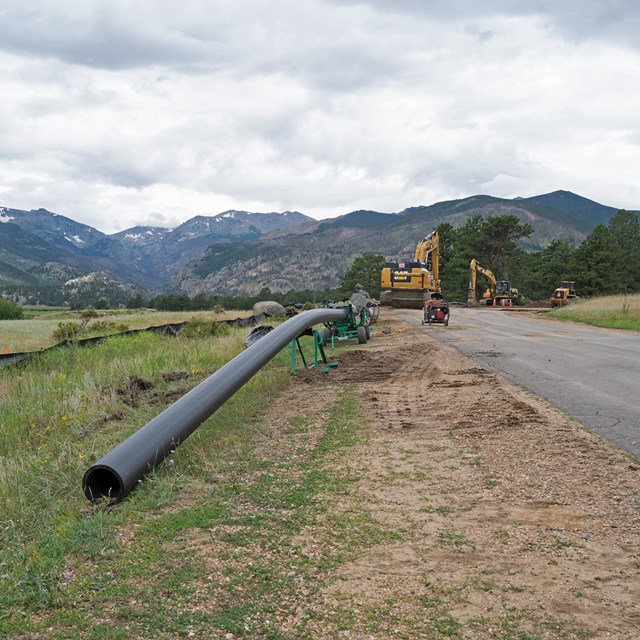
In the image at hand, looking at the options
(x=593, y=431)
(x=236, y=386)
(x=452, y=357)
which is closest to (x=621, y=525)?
(x=593, y=431)

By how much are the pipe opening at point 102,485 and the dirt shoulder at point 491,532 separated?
1.96m

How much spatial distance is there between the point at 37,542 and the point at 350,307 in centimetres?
1345

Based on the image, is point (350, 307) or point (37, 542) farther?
point (350, 307)

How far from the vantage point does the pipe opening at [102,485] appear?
478cm

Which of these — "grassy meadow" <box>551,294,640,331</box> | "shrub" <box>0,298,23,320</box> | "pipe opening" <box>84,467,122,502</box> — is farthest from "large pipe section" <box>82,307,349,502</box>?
"shrub" <box>0,298,23,320</box>

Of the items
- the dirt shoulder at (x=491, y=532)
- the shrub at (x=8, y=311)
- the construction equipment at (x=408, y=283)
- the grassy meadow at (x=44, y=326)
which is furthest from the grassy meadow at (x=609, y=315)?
the shrub at (x=8, y=311)

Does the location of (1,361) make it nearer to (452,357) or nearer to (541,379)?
(452,357)

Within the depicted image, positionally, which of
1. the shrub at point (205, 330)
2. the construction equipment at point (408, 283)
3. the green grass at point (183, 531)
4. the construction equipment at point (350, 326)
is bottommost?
the shrub at point (205, 330)

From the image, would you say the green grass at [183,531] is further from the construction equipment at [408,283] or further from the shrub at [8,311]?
the shrub at [8,311]

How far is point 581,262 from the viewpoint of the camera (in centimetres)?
5991

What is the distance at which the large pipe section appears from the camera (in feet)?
15.8

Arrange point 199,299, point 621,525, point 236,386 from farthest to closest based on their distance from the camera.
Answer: point 199,299
point 236,386
point 621,525

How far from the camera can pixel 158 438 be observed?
5410 mm

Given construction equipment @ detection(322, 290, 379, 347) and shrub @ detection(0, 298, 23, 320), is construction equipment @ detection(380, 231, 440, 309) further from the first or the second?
shrub @ detection(0, 298, 23, 320)
